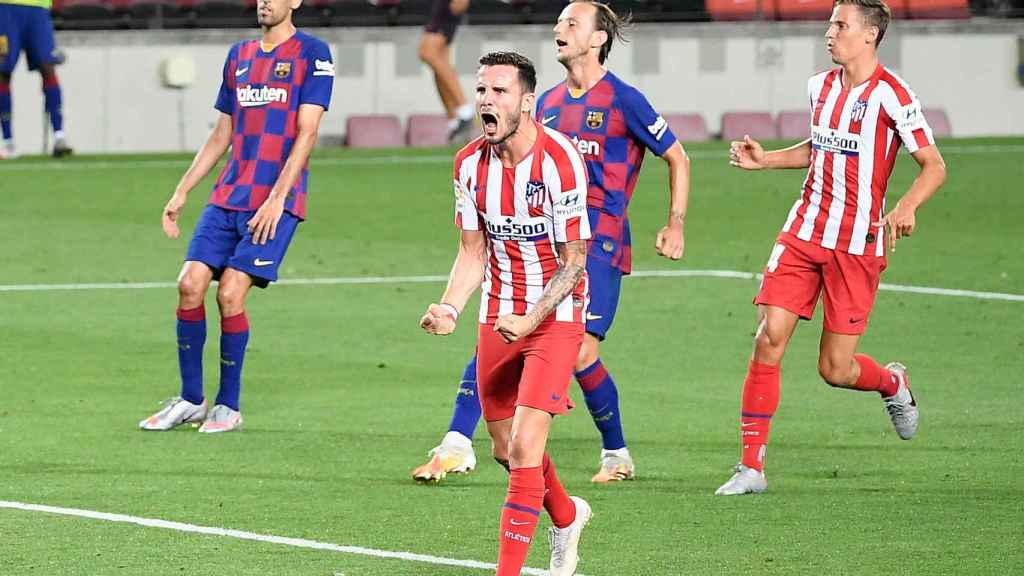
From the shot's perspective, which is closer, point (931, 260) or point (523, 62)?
point (523, 62)

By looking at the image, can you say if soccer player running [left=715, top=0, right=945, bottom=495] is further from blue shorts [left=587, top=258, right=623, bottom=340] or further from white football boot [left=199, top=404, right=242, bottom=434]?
white football boot [left=199, top=404, right=242, bottom=434]

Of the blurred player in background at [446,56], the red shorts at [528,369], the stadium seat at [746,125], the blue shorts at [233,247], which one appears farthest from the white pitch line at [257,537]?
the stadium seat at [746,125]

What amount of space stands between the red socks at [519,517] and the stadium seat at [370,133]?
19.3 m

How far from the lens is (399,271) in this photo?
15.9 metres

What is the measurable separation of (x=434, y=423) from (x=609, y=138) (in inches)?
86.9

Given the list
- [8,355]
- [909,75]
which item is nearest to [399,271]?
[8,355]

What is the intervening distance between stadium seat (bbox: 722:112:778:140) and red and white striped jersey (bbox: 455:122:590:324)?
19.6m

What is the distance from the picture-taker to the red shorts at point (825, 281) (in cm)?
846

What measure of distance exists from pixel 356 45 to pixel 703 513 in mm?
18399

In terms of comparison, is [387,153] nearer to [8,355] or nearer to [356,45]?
[356,45]

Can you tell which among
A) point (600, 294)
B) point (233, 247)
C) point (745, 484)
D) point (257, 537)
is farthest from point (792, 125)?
point (257, 537)

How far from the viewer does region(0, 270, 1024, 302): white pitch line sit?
14.6 meters

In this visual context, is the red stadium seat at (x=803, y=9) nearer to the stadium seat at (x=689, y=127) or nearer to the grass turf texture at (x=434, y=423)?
the stadium seat at (x=689, y=127)

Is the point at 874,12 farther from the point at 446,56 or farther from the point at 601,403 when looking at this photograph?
the point at 446,56
